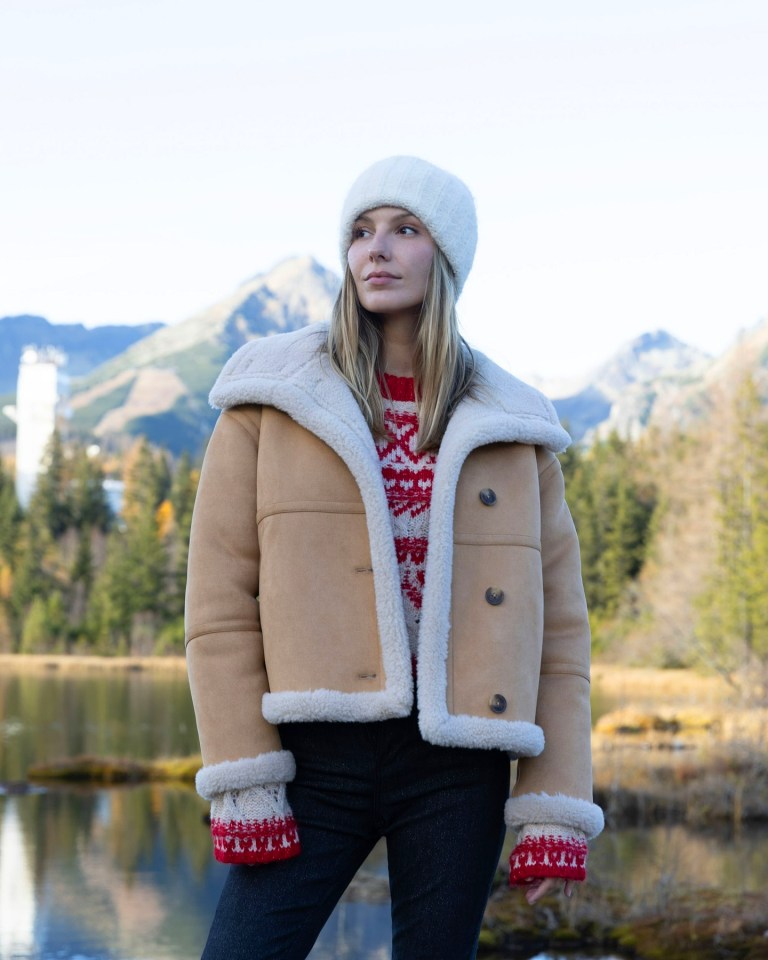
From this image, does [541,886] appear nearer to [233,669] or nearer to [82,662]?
[233,669]

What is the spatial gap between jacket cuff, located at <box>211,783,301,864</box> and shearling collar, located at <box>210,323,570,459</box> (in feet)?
1.67

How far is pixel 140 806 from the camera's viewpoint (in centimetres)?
1109

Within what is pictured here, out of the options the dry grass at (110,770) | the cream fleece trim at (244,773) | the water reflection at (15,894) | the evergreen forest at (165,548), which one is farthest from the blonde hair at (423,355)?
the evergreen forest at (165,548)

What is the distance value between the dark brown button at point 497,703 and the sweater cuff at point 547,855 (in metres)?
0.21

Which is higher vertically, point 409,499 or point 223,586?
point 409,499

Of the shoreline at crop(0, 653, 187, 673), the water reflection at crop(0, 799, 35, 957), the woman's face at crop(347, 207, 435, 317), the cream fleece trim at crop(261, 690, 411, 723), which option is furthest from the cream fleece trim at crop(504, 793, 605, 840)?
the shoreline at crop(0, 653, 187, 673)

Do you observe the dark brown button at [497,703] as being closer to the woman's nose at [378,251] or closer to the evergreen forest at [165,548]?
the woman's nose at [378,251]

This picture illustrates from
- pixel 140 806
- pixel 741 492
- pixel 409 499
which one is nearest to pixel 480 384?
pixel 409 499

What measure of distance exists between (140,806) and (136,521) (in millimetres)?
28172

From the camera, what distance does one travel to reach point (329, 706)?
181cm

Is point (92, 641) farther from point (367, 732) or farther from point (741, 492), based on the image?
point (367, 732)

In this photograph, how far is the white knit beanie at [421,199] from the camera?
2055 mm

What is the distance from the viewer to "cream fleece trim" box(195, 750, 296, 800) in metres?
1.80

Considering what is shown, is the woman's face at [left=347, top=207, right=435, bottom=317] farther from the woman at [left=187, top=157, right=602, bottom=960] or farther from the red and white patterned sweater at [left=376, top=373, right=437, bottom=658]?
the red and white patterned sweater at [left=376, top=373, right=437, bottom=658]
